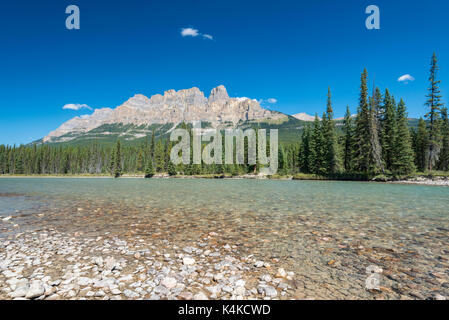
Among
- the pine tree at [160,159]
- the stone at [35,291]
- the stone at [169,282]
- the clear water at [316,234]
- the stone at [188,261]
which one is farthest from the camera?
the pine tree at [160,159]

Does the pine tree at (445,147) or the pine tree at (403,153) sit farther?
the pine tree at (445,147)

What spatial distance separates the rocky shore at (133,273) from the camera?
4016 mm

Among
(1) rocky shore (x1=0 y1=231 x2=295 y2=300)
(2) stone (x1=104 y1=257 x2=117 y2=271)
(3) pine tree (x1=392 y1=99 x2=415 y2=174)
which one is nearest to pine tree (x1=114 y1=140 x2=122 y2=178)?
(3) pine tree (x1=392 y1=99 x2=415 y2=174)

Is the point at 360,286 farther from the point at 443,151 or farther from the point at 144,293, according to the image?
the point at 443,151

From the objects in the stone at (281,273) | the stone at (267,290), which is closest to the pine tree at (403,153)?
the stone at (281,273)

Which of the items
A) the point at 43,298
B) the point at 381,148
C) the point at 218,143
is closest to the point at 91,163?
the point at 218,143

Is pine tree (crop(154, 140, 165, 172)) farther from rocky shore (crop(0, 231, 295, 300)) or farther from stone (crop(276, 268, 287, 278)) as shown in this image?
stone (crop(276, 268, 287, 278))

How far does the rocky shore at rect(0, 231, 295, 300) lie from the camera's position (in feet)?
13.2

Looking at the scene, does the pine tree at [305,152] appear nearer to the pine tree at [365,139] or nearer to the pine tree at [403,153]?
the pine tree at [365,139]

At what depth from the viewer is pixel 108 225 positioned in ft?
31.9

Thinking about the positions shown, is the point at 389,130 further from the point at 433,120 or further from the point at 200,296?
the point at 200,296

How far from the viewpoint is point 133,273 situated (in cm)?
487

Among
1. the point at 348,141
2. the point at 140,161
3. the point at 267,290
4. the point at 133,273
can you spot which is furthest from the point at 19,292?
the point at 140,161
